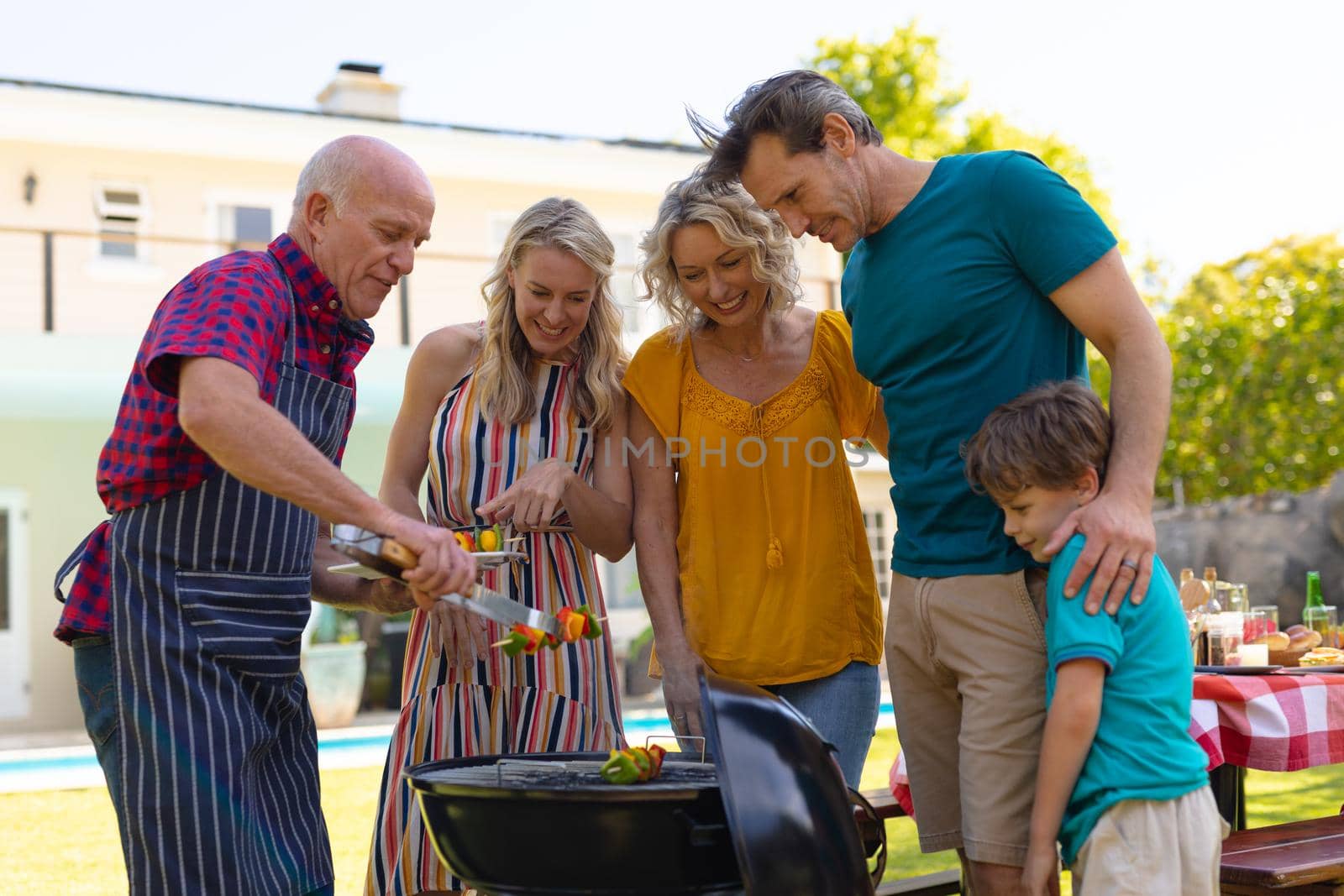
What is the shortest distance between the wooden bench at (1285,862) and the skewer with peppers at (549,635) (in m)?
1.37

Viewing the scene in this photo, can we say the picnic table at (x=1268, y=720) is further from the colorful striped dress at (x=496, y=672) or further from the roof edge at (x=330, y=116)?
the roof edge at (x=330, y=116)

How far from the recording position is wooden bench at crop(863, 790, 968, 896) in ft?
11.9

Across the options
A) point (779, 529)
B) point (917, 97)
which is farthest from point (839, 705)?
point (917, 97)

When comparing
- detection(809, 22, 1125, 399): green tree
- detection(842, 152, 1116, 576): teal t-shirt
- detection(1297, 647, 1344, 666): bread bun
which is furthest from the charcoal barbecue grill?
detection(809, 22, 1125, 399): green tree

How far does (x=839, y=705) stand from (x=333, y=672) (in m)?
8.83

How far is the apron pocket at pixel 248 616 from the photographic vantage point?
1890 mm

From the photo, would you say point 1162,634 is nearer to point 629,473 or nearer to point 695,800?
point 695,800

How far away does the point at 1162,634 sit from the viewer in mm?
1913

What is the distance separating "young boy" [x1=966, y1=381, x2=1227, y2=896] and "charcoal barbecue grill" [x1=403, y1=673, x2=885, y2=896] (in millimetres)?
342

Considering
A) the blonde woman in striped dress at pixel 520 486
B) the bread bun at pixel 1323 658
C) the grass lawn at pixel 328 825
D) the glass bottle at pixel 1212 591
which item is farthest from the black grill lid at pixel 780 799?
the grass lawn at pixel 328 825

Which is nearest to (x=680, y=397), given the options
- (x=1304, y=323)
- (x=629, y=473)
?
(x=629, y=473)

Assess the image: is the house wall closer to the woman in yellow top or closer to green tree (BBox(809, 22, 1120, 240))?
green tree (BBox(809, 22, 1120, 240))

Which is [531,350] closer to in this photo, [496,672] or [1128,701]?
[496,672]

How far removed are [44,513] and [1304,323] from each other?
48.1 ft
